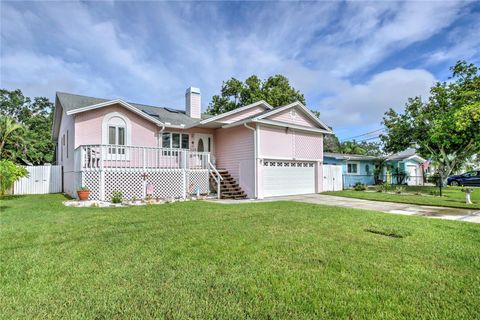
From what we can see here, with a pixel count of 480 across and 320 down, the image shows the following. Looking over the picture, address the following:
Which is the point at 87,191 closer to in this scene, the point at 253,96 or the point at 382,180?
the point at 253,96

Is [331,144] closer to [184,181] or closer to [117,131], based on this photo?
[184,181]

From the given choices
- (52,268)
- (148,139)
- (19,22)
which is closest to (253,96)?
(148,139)

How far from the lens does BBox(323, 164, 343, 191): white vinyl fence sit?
17750mm

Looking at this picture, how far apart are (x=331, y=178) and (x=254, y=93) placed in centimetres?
1542

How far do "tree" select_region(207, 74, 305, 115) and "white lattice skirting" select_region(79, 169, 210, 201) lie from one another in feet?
55.9

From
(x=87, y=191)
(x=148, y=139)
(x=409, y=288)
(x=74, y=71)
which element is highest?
(x=74, y=71)

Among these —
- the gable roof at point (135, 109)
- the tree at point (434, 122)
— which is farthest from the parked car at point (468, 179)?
the gable roof at point (135, 109)

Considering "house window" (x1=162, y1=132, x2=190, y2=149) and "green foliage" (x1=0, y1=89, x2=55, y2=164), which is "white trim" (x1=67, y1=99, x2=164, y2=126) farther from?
"green foliage" (x1=0, y1=89, x2=55, y2=164)

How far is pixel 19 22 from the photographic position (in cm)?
1208

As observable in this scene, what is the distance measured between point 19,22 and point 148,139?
7.58m

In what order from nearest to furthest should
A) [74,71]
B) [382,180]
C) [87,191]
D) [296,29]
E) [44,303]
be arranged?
[44,303] < [87,191] < [296,29] < [74,71] < [382,180]

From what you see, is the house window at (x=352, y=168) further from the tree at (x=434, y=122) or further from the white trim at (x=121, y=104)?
the white trim at (x=121, y=104)

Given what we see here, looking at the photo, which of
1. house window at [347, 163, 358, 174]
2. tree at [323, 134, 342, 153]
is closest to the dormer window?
house window at [347, 163, 358, 174]

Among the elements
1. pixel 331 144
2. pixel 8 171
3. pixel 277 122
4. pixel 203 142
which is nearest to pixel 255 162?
pixel 277 122
